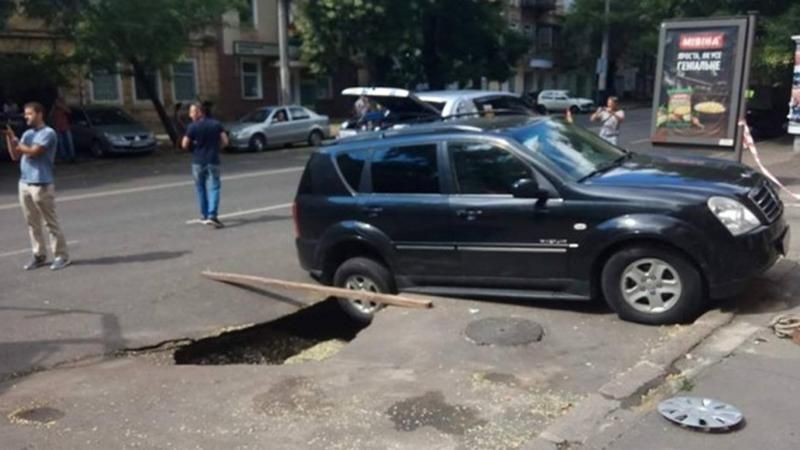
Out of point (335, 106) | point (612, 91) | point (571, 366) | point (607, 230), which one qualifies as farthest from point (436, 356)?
point (612, 91)

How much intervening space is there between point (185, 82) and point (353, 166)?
92.0ft

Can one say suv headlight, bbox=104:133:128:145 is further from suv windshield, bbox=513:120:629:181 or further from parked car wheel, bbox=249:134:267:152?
suv windshield, bbox=513:120:629:181

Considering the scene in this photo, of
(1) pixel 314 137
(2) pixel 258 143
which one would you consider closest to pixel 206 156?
(2) pixel 258 143

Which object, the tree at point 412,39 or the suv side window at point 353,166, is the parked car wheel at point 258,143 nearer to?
the tree at point 412,39

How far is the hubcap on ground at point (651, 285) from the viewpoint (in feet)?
19.5

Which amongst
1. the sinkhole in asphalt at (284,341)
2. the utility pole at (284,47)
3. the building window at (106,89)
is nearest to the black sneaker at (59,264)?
the sinkhole in asphalt at (284,341)

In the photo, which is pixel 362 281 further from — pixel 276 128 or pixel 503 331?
pixel 276 128

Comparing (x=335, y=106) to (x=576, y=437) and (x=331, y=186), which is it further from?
(x=576, y=437)

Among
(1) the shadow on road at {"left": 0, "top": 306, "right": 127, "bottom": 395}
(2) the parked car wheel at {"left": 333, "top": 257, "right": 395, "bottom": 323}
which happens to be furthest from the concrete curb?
(1) the shadow on road at {"left": 0, "top": 306, "right": 127, "bottom": 395}

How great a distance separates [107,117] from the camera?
23.9 meters

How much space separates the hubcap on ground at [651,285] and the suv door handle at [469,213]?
48.5 inches

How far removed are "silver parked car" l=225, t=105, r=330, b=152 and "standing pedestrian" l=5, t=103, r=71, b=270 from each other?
49.6ft

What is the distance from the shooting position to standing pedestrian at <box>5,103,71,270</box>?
8805 mm

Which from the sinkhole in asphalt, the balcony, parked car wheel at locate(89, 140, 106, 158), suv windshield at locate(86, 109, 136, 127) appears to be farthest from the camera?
the balcony
